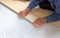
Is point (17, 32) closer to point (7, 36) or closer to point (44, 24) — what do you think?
point (7, 36)

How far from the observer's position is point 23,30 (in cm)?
132

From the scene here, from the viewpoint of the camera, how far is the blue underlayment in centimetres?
125

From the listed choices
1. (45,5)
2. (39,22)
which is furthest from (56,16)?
(45,5)

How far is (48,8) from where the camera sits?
1555mm

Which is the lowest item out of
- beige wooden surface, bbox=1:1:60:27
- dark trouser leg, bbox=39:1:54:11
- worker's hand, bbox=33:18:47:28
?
worker's hand, bbox=33:18:47:28

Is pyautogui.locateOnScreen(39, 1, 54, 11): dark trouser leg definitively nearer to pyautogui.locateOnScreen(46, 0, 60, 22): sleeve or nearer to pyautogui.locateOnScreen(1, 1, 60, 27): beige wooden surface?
pyautogui.locateOnScreen(1, 1, 60, 27): beige wooden surface

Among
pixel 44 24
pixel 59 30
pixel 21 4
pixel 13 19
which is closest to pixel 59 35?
pixel 59 30

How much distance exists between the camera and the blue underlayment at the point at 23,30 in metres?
1.25

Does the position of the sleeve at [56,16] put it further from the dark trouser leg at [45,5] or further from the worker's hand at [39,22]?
the dark trouser leg at [45,5]

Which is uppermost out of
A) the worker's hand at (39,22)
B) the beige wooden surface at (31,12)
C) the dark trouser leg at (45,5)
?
the dark trouser leg at (45,5)

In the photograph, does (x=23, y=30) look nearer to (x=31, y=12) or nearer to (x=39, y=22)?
(x=39, y=22)

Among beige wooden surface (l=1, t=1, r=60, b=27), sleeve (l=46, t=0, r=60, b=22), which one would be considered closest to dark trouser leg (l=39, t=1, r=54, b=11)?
beige wooden surface (l=1, t=1, r=60, b=27)

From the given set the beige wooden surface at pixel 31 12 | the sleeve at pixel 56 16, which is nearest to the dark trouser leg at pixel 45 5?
the beige wooden surface at pixel 31 12

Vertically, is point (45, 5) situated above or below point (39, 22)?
above
